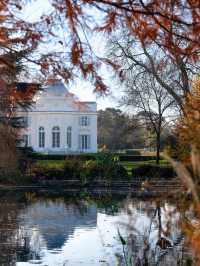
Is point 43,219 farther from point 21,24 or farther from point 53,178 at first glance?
point 53,178

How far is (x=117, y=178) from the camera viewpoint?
92.8ft

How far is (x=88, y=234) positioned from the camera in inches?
507

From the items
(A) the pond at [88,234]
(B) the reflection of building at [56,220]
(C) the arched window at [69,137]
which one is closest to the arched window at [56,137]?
(C) the arched window at [69,137]

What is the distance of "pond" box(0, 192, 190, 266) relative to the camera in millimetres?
9414

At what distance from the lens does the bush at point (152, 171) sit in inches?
1147

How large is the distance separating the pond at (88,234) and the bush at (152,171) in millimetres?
8389

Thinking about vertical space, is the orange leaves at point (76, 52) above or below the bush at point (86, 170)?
above

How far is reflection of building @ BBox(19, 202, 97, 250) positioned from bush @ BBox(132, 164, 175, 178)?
9.69 m

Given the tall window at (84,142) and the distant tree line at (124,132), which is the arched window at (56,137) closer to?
the tall window at (84,142)

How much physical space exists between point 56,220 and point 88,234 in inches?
107

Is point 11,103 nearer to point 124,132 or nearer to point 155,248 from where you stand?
point 155,248

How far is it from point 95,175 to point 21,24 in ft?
74.7

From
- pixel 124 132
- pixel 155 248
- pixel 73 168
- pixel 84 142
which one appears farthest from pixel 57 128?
pixel 155 248

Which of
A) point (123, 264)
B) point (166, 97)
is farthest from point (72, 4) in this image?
point (166, 97)
